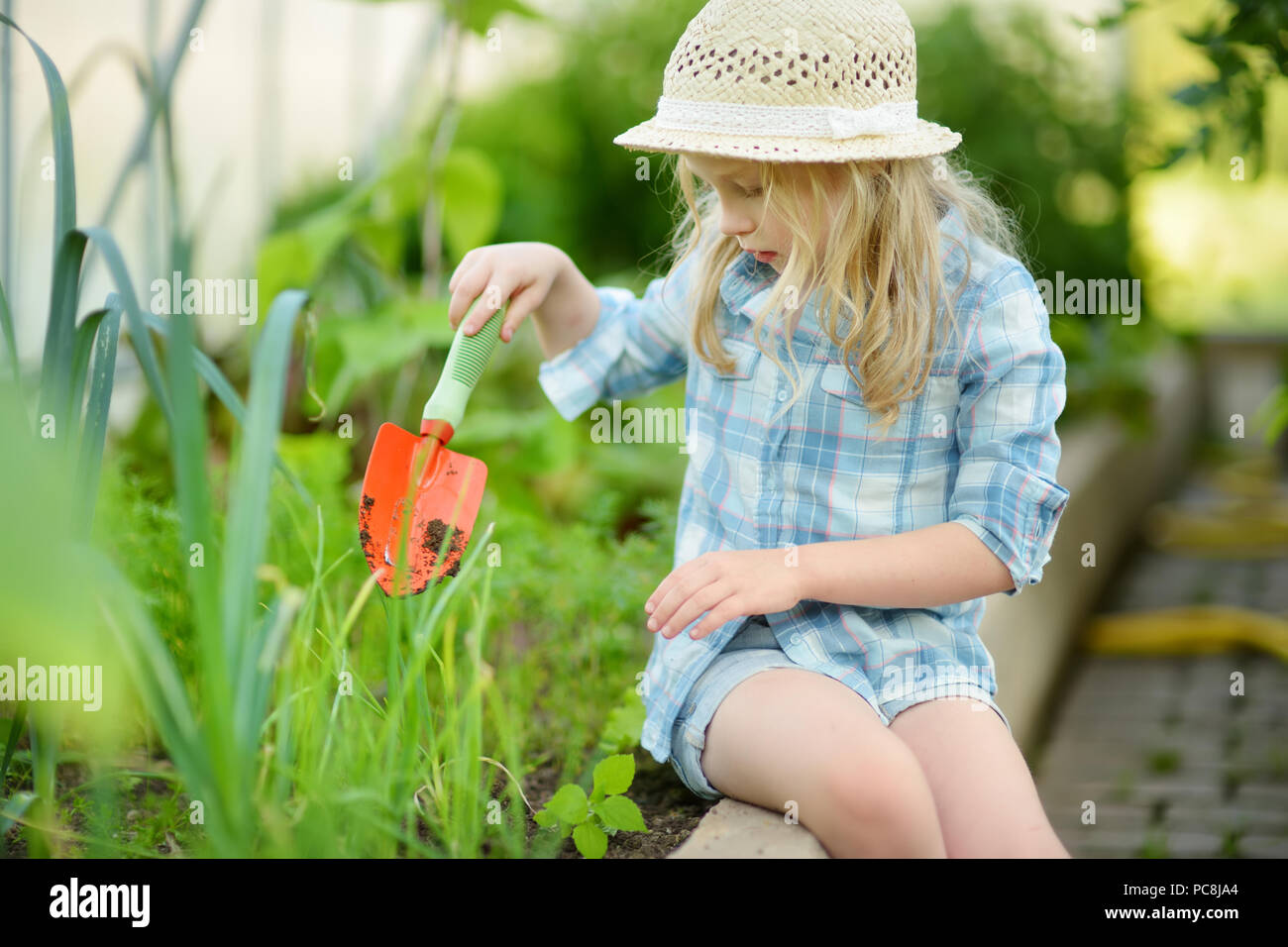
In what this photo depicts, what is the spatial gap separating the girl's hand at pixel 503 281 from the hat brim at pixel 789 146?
0.67ft

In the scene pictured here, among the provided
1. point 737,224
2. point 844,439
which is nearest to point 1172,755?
point 844,439

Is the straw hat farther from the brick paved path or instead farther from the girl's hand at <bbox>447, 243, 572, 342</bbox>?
the brick paved path

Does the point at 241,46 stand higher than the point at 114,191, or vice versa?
the point at 241,46

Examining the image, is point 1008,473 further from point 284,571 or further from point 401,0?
point 401,0

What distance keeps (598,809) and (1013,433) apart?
607 millimetres

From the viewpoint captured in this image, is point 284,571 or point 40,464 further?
point 284,571

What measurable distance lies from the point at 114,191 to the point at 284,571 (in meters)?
0.57

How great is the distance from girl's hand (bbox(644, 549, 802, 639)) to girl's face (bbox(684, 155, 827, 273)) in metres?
0.36

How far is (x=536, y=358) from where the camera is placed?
11.0 ft

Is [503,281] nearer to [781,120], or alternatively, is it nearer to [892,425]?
[781,120]

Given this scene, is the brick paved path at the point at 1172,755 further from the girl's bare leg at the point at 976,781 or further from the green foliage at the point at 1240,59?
the green foliage at the point at 1240,59

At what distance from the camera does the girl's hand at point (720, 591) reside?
4.07 ft
